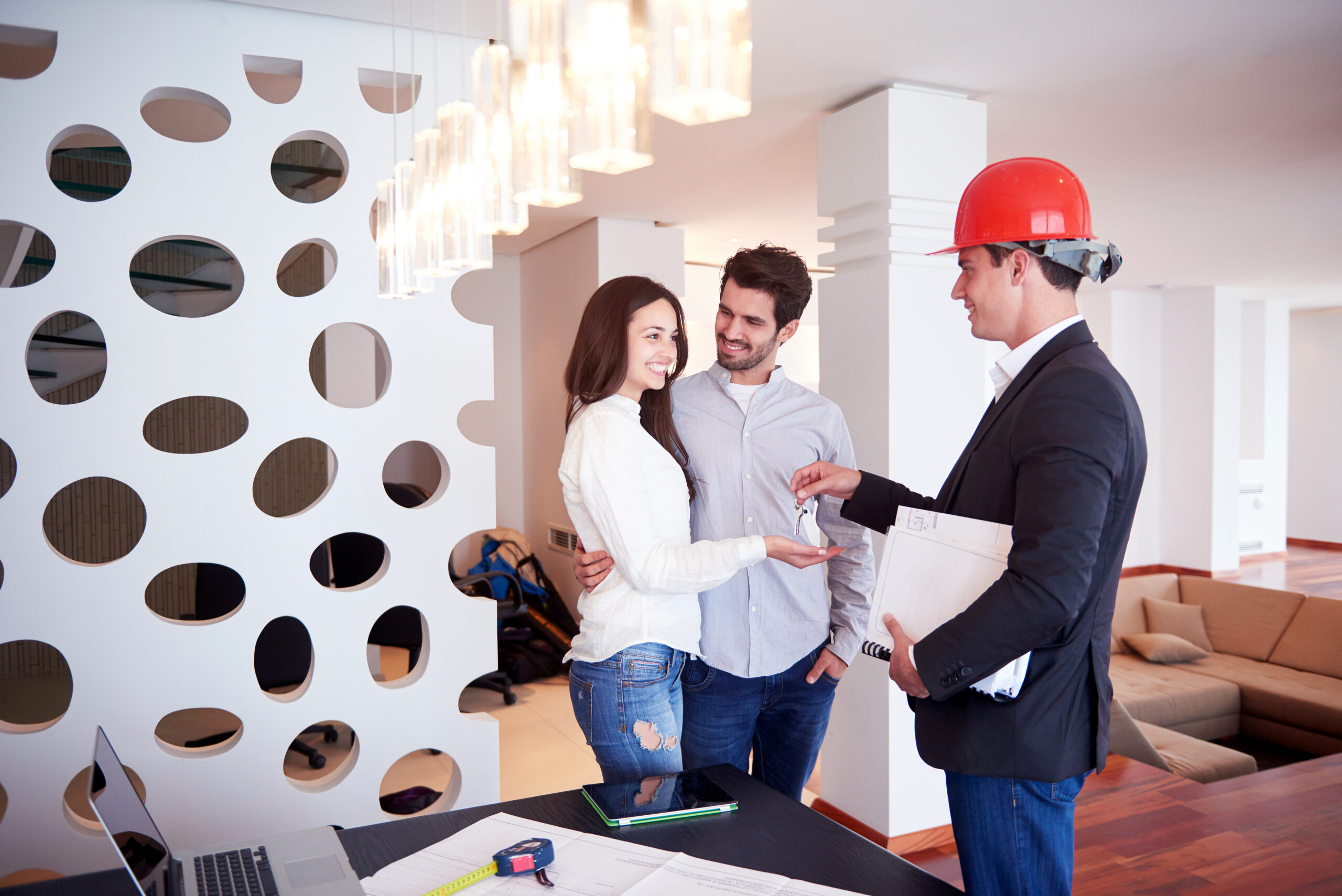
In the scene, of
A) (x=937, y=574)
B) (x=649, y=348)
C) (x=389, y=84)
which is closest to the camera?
(x=937, y=574)

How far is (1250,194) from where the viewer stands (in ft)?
16.2

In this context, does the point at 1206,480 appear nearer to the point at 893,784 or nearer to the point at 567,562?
the point at 567,562

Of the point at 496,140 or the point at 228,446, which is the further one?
the point at 228,446

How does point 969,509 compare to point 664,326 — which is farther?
point 664,326

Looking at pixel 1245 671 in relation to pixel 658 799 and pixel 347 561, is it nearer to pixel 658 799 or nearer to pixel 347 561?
pixel 347 561

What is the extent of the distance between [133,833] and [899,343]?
260 centimetres

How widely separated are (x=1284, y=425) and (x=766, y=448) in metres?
10.2

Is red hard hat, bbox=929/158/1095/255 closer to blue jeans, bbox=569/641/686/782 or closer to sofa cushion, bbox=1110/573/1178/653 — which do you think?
blue jeans, bbox=569/641/686/782

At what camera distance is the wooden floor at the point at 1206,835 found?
2.86m

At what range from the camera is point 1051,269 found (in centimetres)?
135

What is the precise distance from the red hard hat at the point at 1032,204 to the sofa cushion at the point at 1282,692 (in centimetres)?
468

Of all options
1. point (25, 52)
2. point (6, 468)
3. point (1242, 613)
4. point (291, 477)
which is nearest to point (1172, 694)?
point (1242, 613)

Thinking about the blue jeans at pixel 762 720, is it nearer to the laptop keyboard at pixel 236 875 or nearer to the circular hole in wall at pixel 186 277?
the laptop keyboard at pixel 236 875

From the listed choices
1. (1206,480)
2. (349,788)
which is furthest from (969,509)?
(1206,480)
